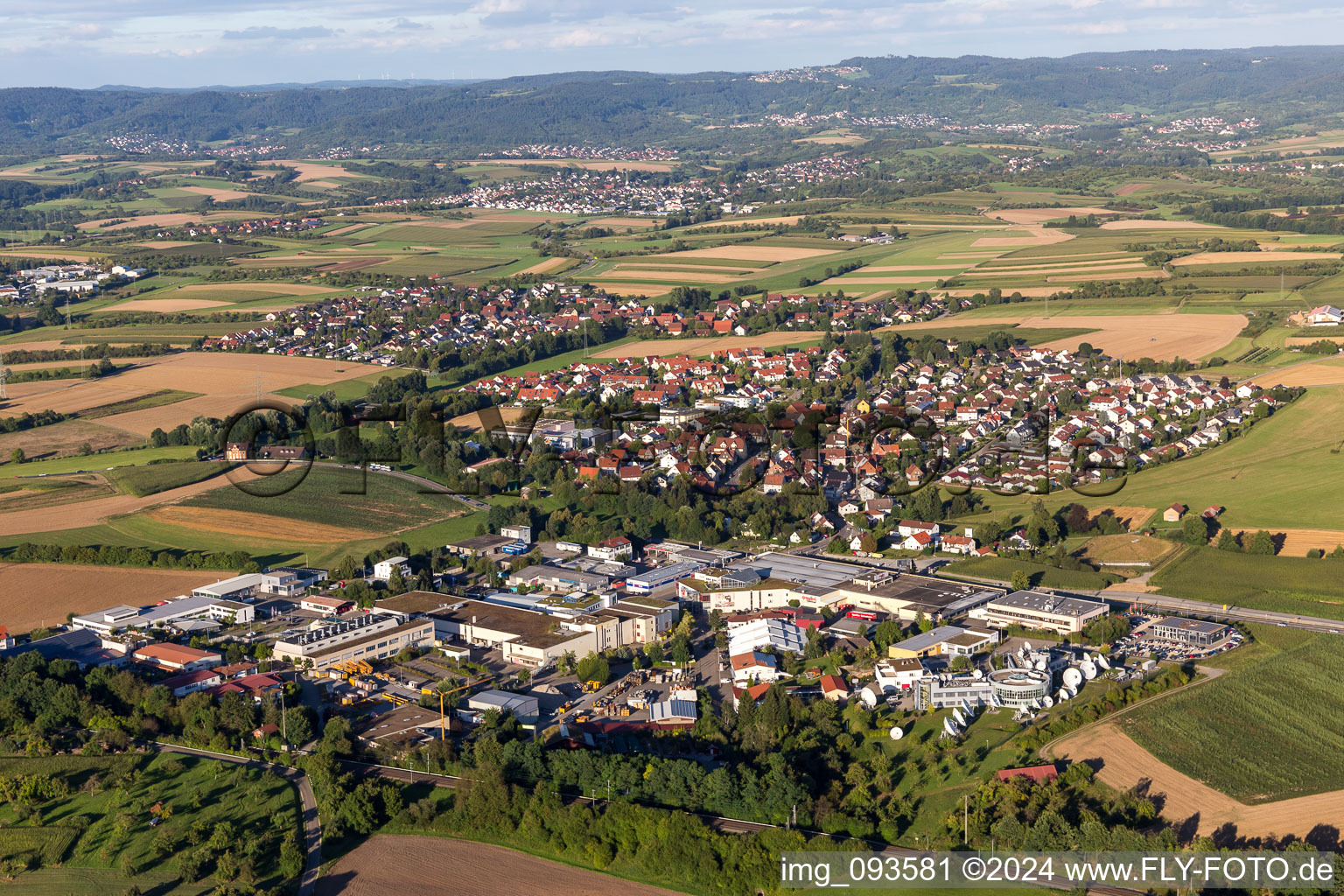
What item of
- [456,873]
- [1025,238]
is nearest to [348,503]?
[456,873]

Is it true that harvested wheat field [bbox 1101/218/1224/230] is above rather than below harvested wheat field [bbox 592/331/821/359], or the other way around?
above

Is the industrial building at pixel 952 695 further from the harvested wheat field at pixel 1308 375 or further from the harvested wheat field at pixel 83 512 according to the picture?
the harvested wheat field at pixel 1308 375

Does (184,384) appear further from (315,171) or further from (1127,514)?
(315,171)

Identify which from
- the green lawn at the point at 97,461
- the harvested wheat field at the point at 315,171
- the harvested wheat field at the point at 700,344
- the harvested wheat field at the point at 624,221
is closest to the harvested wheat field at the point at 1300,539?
the harvested wheat field at the point at 700,344

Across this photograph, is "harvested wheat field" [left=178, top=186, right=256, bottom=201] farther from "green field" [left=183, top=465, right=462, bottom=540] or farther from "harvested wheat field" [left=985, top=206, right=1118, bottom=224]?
"green field" [left=183, top=465, right=462, bottom=540]

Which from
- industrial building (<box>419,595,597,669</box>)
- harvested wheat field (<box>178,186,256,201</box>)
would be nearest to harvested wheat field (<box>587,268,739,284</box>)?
industrial building (<box>419,595,597,669</box>)
